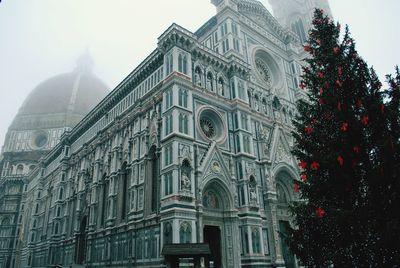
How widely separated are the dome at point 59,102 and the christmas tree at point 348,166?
2890 inches

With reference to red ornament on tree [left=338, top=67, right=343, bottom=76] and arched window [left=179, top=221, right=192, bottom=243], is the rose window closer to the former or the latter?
arched window [left=179, top=221, right=192, bottom=243]

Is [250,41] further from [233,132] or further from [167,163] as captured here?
[167,163]

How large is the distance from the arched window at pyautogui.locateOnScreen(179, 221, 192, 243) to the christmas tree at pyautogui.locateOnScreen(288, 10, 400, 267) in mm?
9100

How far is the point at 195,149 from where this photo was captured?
2609cm

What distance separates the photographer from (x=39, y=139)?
257ft

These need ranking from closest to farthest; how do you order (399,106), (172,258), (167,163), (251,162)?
1. (399,106)
2. (172,258)
3. (167,163)
4. (251,162)

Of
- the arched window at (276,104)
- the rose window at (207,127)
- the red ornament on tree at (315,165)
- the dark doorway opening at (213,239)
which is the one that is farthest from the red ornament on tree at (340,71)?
the arched window at (276,104)

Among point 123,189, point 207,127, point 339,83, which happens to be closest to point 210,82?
point 207,127

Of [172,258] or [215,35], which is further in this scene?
[215,35]

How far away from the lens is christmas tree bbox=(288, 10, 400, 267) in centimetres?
1222

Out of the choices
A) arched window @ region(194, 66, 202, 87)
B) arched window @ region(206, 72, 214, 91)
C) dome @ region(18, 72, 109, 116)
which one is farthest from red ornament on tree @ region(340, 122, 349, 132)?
dome @ region(18, 72, 109, 116)

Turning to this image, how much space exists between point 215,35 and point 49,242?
36.9m

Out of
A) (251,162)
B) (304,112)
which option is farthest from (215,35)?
(304,112)

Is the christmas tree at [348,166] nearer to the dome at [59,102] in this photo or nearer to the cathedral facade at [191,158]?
the cathedral facade at [191,158]
